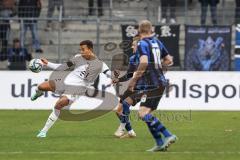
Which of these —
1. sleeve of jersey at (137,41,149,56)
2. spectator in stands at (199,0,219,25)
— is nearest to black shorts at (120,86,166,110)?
sleeve of jersey at (137,41,149,56)

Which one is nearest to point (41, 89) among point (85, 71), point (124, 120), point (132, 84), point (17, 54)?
point (85, 71)

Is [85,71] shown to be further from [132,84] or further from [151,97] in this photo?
[151,97]

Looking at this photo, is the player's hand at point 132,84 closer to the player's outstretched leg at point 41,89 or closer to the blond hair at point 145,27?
the blond hair at point 145,27

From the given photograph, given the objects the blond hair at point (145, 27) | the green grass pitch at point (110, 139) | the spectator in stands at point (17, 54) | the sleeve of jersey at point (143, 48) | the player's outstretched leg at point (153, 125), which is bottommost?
the green grass pitch at point (110, 139)

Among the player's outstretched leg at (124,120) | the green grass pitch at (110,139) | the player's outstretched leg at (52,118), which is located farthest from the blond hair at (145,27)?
the player's outstretched leg at (52,118)

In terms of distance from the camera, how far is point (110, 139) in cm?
1521

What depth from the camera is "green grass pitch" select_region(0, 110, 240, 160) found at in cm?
1260

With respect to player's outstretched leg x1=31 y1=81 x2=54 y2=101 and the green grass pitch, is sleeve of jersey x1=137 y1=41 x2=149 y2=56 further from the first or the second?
player's outstretched leg x1=31 y1=81 x2=54 y2=101

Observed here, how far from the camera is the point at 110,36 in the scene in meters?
25.5

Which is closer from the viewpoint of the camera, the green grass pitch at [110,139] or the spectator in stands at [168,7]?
the green grass pitch at [110,139]

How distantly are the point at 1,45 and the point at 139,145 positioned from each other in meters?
11.4

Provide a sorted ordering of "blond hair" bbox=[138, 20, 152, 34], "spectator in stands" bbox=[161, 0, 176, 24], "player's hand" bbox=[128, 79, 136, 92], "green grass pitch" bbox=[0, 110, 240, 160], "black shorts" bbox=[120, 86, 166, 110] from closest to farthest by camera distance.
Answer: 1. "green grass pitch" bbox=[0, 110, 240, 160]
2. "blond hair" bbox=[138, 20, 152, 34]
3. "black shorts" bbox=[120, 86, 166, 110]
4. "player's hand" bbox=[128, 79, 136, 92]
5. "spectator in stands" bbox=[161, 0, 176, 24]

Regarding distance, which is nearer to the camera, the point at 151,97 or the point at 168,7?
the point at 151,97

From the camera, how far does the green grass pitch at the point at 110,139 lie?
41.3 ft
